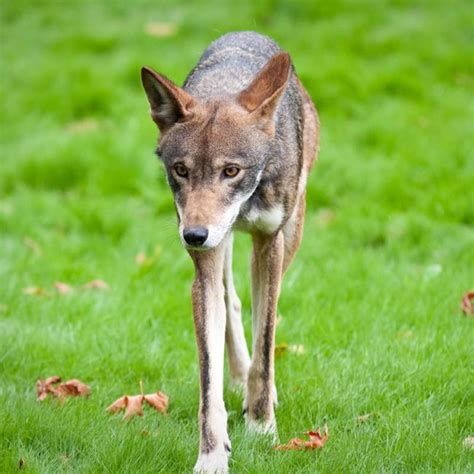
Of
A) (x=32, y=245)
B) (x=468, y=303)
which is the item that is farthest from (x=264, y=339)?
(x=32, y=245)

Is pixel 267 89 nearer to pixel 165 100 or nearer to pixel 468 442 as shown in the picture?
pixel 165 100

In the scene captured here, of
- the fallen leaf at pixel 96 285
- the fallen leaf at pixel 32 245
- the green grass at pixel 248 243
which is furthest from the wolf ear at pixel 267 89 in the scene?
the fallen leaf at pixel 32 245

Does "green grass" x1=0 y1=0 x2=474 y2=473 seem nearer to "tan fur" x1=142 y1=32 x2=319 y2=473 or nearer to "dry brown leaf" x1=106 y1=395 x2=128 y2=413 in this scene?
"dry brown leaf" x1=106 y1=395 x2=128 y2=413

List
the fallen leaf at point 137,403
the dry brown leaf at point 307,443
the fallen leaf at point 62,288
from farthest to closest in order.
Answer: the fallen leaf at point 62,288, the fallen leaf at point 137,403, the dry brown leaf at point 307,443

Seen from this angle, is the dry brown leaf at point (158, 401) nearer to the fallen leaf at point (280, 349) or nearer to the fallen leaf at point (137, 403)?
the fallen leaf at point (137, 403)

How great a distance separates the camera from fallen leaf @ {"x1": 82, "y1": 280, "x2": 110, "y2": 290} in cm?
769

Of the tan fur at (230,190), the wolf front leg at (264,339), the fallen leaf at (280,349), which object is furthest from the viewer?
the fallen leaf at (280,349)

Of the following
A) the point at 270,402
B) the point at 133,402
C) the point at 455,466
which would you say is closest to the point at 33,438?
the point at 133,402

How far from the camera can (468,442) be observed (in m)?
4.82

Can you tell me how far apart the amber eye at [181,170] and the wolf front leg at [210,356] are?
1.61 feet

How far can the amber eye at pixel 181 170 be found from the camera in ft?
15.1

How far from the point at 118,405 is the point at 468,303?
Answer: 105 inches

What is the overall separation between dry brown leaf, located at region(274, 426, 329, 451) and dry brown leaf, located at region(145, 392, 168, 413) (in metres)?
0.80

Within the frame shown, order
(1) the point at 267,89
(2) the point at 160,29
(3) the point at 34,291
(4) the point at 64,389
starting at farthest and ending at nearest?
(2) the point at 160,29 < (3) the point at 34,291 < (4) the point at 64,389 < (1) the point at 267,89
